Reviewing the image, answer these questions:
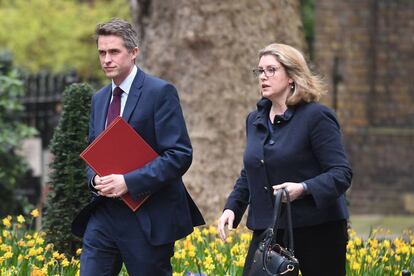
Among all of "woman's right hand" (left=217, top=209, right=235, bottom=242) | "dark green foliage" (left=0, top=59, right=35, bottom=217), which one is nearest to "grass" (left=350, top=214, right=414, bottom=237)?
"dark green foliage" (left=0, top=59, right=35, bottom=217)

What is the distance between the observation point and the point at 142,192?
548 cm

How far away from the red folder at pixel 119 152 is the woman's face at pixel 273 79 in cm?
63

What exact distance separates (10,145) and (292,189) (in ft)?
24.0

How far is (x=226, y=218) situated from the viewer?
5734 millimetres

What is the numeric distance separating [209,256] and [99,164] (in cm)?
179

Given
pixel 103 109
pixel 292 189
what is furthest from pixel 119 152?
pixel 292 189

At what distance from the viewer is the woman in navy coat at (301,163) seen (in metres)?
5.46

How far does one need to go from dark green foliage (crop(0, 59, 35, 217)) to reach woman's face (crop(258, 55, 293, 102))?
6189 millimetres

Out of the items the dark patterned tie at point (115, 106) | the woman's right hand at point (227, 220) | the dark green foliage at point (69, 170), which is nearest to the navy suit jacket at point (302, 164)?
the woman's right hand at point (227, 220)

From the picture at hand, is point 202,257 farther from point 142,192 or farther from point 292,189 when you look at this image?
point 292,189

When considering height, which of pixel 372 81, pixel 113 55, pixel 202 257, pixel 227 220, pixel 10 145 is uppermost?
pixel 113 55

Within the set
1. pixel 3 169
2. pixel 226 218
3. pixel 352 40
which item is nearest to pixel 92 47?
pixel 352 40

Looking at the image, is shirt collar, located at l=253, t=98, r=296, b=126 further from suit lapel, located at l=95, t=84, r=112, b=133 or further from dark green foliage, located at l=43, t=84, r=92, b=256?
dark green foliage, located at l=43, t=84, r=92, b=256

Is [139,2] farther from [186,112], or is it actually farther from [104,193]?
[104,193]
